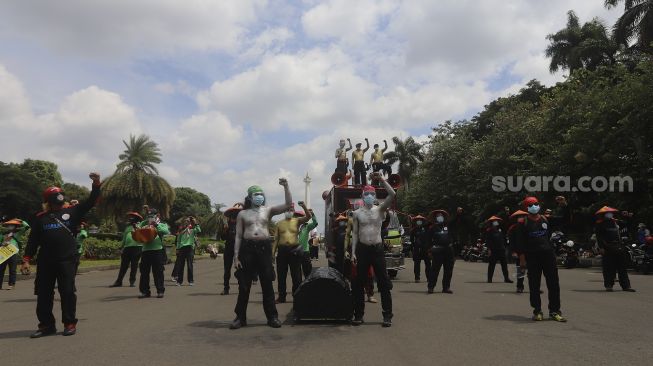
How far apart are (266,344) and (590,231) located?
94.3ft

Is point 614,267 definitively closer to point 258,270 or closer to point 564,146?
point 258,270

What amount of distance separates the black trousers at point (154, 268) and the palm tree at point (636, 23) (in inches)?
1180

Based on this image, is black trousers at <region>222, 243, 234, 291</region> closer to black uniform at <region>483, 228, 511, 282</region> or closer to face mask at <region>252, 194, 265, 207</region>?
face mask at <region>252, 194, 265, 207</region>

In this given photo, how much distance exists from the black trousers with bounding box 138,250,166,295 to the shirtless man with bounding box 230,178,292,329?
435 centimetres

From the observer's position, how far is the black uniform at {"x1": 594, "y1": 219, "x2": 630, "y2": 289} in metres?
12.2

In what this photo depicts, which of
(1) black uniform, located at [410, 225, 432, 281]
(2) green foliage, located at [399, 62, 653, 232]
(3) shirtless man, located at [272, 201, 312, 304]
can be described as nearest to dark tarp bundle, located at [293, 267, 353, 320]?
(3) shirtless man, located at [272, 201, 312, 304]

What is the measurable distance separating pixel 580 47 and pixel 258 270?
40.8m

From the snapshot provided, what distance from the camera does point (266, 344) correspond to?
6.45 meters

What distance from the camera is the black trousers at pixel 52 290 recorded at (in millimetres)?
7047

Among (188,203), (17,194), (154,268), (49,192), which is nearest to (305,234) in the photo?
(154,268)

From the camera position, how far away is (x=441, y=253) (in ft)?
39.5

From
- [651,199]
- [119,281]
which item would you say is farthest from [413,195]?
[119,281]

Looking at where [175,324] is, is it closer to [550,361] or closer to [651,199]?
[550,361]

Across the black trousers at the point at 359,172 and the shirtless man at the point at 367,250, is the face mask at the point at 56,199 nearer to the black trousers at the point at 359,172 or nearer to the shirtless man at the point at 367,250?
the shirtless man at the point at 367,250
